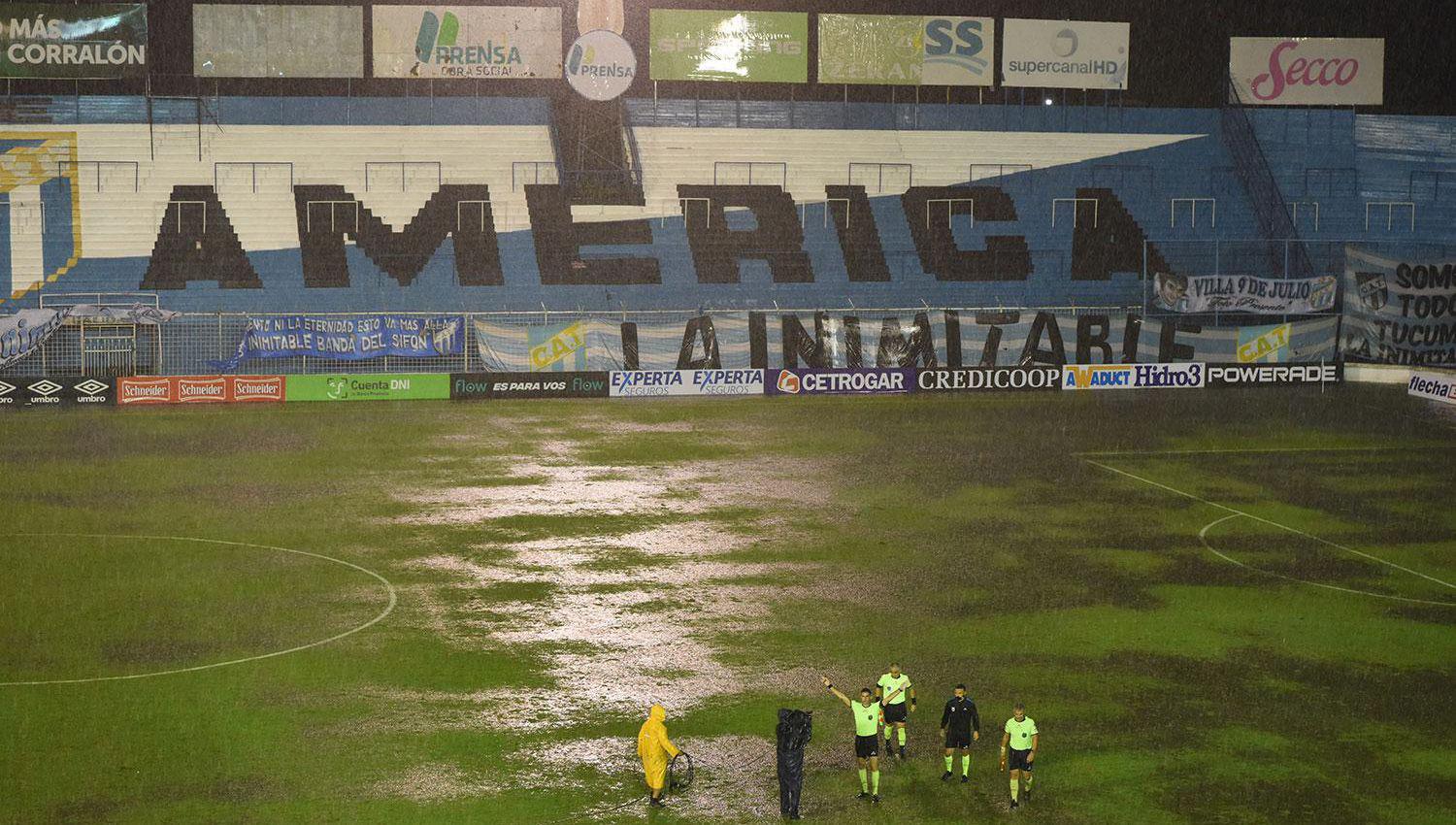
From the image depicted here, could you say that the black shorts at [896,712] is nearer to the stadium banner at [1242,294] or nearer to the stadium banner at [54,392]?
the stadium banner at [54,392]

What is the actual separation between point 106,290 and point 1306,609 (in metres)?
37.7

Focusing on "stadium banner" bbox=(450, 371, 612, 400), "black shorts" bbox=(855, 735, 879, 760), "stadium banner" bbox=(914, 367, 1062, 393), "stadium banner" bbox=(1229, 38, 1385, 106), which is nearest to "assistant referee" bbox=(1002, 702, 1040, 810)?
"black shorts" bbox=(855, 735, 879, 760)

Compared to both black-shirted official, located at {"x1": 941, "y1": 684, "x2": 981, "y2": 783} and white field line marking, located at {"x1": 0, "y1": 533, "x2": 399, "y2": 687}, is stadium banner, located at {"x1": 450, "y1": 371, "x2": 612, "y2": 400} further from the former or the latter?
black-shirted official, located at {"x1": 941, "y1": 684, "x2": 981, "y2": 783}

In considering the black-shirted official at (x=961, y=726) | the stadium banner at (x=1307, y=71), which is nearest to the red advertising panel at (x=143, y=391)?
the black-shirted official at (x=961, y=726)

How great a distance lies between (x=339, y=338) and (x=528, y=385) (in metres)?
5.97

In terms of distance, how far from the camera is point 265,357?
41.3 m

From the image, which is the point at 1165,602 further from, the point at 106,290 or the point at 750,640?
the point at 106,290

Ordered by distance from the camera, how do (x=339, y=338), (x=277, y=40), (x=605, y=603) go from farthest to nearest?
(x=277, y=40), (x=339, y=338), (x=605, y=603)

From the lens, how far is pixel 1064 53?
178 feet

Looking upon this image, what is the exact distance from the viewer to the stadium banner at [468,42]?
50.5m

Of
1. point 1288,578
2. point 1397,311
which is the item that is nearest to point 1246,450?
point 1288,578

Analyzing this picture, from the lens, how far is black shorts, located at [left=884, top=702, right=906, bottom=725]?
1436 cm

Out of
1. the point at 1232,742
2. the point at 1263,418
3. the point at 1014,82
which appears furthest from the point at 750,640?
the point at 1014,82

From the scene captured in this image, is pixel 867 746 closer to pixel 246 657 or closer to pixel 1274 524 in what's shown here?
pixel 246 657
